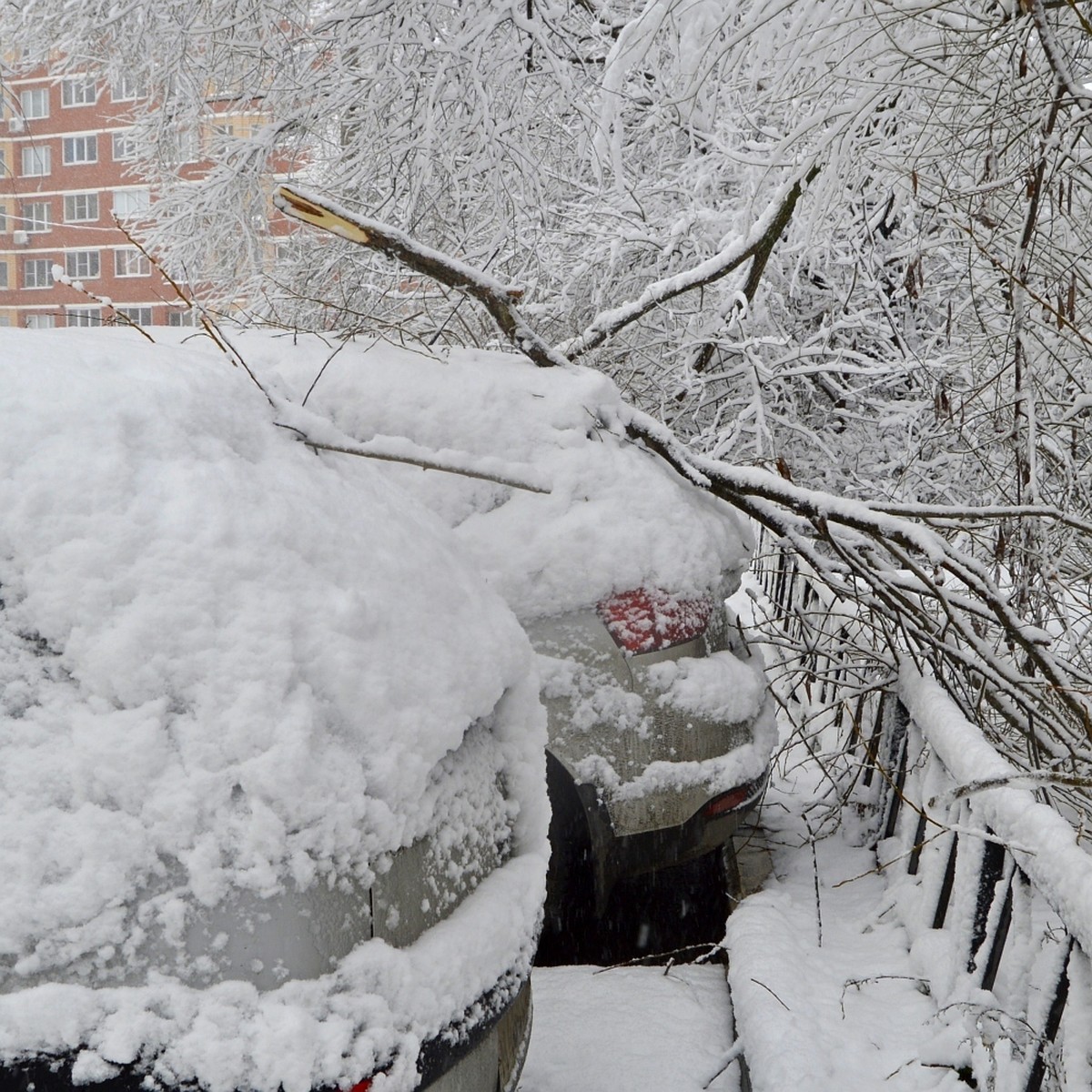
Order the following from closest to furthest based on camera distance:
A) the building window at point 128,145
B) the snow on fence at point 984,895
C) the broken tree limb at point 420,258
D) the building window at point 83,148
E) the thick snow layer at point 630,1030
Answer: the snow on fence at point 984,895 → the thick snow layer at point 630,1030 → the broken tree limb at point 420,258 → the building window at point 128,145 → the building window at point 83,148

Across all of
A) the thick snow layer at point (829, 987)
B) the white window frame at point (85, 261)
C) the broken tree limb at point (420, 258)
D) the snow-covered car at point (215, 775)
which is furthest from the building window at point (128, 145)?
the white window frame at point (85, 261)

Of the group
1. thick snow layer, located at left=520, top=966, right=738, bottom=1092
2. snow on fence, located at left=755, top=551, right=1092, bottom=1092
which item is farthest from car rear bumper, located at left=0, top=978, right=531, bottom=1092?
snow on fence, located at left=755, top=551, right=1092, bottom=1092

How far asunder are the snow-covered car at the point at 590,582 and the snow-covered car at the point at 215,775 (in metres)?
1.27

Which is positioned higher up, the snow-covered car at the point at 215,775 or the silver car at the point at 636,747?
the snow-covered car at the point at 215,775

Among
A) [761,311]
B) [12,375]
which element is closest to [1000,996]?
[12,375]

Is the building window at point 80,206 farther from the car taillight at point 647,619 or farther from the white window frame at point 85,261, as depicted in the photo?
the car taillight at point 647,619

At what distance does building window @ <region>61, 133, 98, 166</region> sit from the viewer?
5219 cm

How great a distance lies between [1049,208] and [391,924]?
12.5ft

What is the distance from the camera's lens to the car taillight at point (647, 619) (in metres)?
3.40

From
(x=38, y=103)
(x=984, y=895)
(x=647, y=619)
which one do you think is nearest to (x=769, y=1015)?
(x=984, y=895)

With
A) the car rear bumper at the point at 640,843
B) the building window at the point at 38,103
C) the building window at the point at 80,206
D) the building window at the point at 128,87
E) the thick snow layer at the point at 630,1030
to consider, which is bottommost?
the thick snow layer at the point at 630,1030

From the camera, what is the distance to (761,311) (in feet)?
27.6

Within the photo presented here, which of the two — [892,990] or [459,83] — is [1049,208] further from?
[459,83]

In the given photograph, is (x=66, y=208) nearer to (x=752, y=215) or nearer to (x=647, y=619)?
(x=752, y=215)
